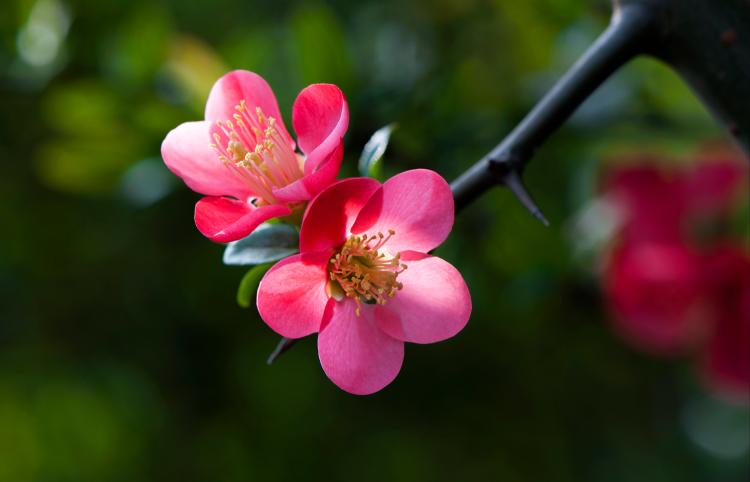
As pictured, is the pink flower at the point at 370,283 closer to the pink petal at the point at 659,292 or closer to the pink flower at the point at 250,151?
the pink flower at the point at 250,151

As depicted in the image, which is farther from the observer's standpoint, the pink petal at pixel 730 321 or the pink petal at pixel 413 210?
the pink petal at pixel 730 321

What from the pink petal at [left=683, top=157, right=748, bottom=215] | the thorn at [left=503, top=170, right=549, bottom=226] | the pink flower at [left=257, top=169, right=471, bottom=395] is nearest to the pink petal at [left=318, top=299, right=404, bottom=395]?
the pink flower at [left=257, top=169, right=471, bottom=395]

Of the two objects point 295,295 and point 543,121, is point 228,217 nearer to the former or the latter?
point 295,295

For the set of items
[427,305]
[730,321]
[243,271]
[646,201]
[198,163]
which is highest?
[198,163]

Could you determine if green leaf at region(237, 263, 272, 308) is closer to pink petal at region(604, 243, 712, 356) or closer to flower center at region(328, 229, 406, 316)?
flower center at region(328, 229, 406, 316)

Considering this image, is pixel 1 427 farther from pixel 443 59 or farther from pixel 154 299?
pixel 443 59

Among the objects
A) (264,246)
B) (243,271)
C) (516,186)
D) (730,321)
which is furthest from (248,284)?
(730,321)

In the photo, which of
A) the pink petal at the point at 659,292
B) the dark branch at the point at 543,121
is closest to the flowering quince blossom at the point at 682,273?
the pink petal at the point at 659,292
